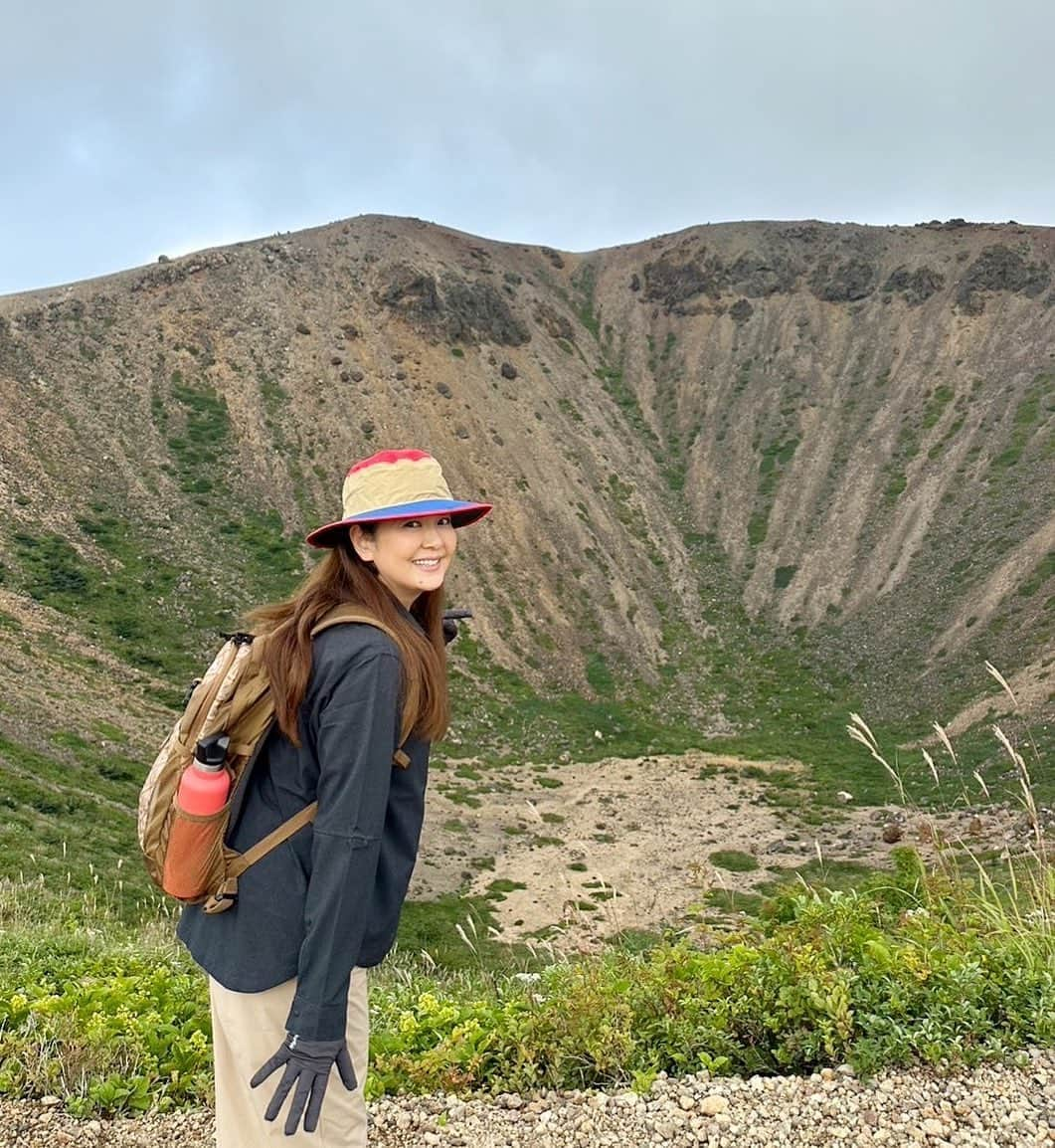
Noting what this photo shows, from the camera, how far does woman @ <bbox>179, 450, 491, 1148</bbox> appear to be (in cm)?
266

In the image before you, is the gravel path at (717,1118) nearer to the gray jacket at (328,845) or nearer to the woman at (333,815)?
the woman at (333,815)

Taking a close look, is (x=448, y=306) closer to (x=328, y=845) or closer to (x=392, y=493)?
(x=392, y=493)

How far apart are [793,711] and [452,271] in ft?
145

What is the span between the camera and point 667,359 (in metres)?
70.0

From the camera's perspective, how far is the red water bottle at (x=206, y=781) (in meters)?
2.73

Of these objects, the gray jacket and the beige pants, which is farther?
the beige pants

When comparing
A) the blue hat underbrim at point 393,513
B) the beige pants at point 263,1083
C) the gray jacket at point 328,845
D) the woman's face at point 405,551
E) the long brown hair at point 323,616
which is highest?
the blue hat underbrim at point 393,513

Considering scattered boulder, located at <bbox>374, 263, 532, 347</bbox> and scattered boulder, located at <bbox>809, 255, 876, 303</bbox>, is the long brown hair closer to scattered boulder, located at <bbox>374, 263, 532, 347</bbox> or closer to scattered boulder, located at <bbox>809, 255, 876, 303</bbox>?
scattered boulder, located at <bbox>374, 263, 532, 347</bbox>

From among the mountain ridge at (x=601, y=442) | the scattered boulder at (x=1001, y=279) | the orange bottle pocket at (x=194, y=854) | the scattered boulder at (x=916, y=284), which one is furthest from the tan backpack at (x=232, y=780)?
the scattered boulder at (x=916, y=284)

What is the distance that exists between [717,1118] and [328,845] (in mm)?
2552

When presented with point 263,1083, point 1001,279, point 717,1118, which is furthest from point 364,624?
point 1001,279

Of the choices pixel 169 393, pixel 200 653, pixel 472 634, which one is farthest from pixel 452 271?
pixel 200 653

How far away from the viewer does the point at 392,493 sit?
3.09 metres

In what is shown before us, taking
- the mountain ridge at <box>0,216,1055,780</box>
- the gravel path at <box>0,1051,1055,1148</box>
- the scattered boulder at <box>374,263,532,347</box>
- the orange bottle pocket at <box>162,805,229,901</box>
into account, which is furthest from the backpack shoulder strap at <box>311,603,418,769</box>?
the scattered boulder at <box>374,263,532,347</box>
